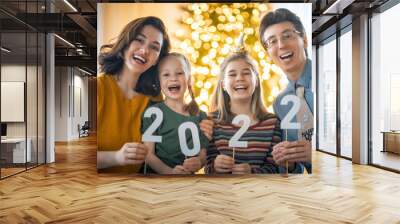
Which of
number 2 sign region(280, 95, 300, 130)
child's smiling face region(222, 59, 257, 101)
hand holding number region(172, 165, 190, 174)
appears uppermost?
child's smiling face region(222, 59, 257, 101)

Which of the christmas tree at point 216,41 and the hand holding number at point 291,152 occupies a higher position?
the christmas tree at point 216,41

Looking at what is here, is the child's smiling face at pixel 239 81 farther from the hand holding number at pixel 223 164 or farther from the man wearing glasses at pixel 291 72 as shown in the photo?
the hand holding number at pixel 223 164

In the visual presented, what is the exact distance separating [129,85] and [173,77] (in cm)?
76

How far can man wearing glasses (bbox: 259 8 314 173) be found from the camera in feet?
22.0

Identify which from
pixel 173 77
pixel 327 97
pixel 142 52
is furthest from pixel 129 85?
pixel 327 97

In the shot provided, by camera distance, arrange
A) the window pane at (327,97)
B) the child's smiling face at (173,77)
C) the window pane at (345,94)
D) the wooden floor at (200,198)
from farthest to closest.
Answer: the window pane at (327,97) < the window pane at (345,94) < the child's smiling face at (173,77) < the wooden floor at (200,198)

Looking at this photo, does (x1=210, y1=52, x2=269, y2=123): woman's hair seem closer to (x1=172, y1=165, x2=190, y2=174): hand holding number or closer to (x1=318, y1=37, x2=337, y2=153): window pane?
(x1=172, y1=165, x2=190, y2=174): hand holding number

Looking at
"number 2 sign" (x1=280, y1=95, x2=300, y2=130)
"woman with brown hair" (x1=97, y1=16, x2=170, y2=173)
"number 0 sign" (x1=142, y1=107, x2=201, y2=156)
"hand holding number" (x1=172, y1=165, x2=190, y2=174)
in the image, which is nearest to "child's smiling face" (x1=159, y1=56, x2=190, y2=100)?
"woman with brown hair" (x1=97, y1=16, x2=170, y2=173)

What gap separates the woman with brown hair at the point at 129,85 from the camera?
6.66m

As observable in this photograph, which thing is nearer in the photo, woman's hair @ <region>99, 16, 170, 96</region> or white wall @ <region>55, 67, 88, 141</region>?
woman's hair @ <region>99, 16, 170, 96</region>

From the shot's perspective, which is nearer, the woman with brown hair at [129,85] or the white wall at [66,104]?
the woman with brown hair at [129,85]

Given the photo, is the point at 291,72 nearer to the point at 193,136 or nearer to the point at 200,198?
the point at 193,136

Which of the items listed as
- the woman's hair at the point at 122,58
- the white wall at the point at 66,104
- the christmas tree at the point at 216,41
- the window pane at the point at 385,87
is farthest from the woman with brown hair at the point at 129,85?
the white wall at the point at 66,104

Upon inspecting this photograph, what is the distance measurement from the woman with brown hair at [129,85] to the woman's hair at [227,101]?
100 cm
